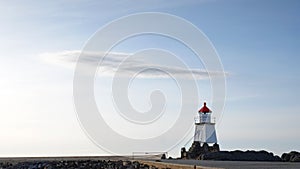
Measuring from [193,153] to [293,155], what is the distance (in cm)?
1367

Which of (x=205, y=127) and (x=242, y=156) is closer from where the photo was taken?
(x=242, y=156)

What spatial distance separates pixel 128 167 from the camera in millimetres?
37438

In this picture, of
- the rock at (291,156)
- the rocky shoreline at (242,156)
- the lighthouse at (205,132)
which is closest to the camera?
the rock at (291,156)

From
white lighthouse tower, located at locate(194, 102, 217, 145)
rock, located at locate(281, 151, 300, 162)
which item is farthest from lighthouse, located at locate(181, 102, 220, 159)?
rock, located at locate(281, 151, 300, 162)

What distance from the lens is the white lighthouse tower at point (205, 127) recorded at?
192ft

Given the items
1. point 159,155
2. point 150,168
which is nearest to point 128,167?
point 150,168

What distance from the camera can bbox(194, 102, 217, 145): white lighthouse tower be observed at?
192ft

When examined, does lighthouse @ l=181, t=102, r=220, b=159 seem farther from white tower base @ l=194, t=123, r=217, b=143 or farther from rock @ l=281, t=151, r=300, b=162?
rock @ l=281, t=151, r=300, b=162

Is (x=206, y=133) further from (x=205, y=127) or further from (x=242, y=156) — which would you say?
(x=242, y=156)

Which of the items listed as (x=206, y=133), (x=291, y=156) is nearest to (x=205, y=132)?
(x=206, y=133)

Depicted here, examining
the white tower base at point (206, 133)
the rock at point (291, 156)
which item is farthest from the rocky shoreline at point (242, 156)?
the white tower base at point (206, 133)

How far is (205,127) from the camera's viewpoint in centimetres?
5856

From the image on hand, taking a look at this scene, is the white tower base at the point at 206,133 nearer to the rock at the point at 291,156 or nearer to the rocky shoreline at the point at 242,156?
the rocky shoreline at the point at 242,156

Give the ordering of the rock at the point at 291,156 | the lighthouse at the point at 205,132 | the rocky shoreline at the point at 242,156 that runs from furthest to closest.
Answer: the lighthouse at the point at 205,132 < the rocky shoreline at the point at 242,156 < the rock at the point at 291,156
